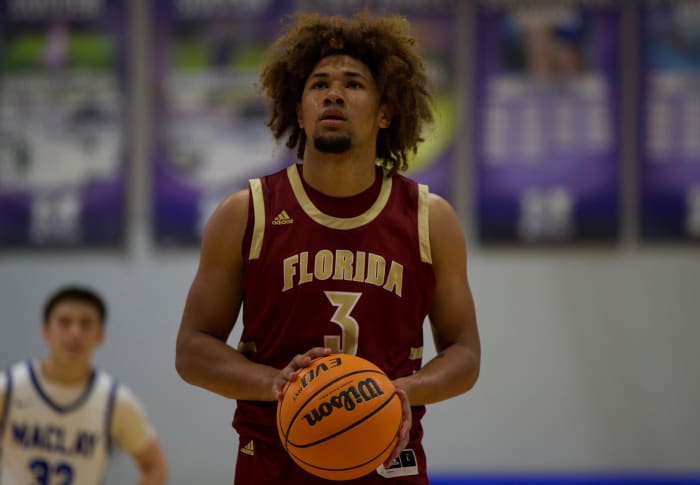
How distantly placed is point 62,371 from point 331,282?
2.97 metres

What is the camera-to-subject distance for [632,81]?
7.21m

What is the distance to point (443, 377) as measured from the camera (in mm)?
2992

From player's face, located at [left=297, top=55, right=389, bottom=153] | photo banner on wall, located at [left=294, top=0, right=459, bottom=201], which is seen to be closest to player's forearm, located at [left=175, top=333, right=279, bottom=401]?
player's face, located at [left=297, top=55, right=389, bottom=153]

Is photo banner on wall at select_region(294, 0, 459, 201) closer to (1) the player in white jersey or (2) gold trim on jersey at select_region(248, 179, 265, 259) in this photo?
(1) the player in white jersey

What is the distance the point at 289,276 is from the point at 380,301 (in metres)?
0.28

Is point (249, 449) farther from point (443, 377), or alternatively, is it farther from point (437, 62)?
point (437, 62)

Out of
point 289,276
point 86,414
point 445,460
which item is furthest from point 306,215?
point 445,460

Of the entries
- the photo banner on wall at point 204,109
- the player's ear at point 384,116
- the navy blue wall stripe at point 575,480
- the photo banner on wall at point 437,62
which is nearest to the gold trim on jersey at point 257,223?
the player's ear at point 384,116

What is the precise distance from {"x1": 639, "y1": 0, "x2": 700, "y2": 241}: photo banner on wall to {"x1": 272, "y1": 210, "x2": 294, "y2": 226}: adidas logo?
4.67m

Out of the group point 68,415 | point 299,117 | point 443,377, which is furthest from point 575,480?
point 299,117

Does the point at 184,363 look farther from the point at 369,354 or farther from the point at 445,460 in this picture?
the point at 445,460

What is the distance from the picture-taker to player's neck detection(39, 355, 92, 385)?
5.50 metres

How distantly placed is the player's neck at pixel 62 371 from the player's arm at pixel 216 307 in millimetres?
2649

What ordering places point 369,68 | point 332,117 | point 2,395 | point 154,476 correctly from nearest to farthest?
point 332,117 < point 369,68 < point 2,395 < point 154,476
